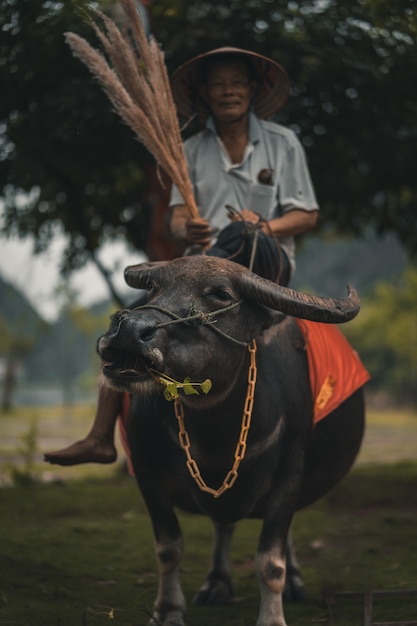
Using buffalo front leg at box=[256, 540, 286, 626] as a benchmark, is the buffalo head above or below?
above

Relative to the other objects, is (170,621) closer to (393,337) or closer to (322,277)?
(393,337)

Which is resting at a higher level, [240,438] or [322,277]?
[240,438]

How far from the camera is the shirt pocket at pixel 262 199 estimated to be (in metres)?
4.23

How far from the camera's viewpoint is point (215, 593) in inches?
177

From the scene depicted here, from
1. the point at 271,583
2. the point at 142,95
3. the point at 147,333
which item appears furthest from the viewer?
the point at 142,95

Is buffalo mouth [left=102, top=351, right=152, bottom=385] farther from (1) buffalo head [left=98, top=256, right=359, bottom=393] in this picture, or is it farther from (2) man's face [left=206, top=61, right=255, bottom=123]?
(2) man's face [left=206, top=61, right=255, bottom=123]

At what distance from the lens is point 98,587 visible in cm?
472

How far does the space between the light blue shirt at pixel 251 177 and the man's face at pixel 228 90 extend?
13 cm

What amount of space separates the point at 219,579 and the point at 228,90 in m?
2.42

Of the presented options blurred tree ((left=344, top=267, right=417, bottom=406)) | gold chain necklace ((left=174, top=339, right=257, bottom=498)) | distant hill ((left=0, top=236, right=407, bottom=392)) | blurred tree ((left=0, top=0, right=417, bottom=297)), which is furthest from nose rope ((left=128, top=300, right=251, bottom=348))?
distant hill ((left=0, top=236, right=407, bottom=392))

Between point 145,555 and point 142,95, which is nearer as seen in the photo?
point 142,95

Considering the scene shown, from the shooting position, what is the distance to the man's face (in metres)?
4.19

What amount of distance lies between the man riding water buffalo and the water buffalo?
16.4 inches

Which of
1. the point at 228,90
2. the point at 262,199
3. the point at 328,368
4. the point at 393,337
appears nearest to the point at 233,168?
the point at 262,199
